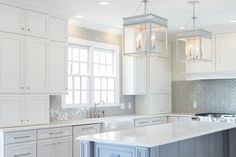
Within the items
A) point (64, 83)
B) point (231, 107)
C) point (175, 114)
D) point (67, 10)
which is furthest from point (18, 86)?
point (231, 107)

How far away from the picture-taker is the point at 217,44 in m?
7.13

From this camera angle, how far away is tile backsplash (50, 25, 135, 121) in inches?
233

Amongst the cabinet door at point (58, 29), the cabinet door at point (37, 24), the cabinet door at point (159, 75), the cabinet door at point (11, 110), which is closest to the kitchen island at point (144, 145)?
the cabinet door at point (11, 110)

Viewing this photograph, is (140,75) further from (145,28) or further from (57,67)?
(145,28)

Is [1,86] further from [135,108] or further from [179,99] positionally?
[179,99]

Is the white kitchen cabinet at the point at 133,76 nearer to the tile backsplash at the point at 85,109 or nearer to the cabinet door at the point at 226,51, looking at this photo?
the tile backsplash at the point at 85,109

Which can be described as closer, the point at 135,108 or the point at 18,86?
the point at 18,86

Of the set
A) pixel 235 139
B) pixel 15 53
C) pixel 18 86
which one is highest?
pixel 15 53

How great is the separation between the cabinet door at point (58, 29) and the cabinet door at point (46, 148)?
163 cm

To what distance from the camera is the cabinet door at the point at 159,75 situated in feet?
25.1

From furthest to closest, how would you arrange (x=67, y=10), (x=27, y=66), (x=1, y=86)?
(x=67, y=10), (x=27, y=66), (x=1, y=86)

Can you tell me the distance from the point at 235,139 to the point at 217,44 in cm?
255

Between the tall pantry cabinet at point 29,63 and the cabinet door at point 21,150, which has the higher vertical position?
the tall pantry cabinet at point 29,63

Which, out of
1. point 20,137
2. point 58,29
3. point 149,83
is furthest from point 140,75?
point 20,137
